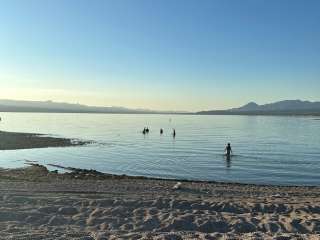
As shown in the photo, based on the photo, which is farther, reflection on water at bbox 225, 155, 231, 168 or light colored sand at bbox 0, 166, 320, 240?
reflection on water at bbox 225, 155, 231, 168

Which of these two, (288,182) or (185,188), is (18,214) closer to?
(185,188)

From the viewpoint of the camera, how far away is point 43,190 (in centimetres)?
1978

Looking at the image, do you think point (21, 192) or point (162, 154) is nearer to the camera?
point (21, 192)

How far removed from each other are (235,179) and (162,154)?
19256 mm

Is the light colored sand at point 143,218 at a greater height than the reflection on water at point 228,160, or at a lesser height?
greater

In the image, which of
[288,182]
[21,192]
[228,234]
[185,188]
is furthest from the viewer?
[288,182]

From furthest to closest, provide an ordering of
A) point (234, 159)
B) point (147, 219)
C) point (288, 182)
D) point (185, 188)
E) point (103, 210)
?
point (234, 159), point (288, 182), point (185, 188), point (103, 210), point (147, 219)

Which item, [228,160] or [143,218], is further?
[228,160]

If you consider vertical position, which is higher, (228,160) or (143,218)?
(143,218)

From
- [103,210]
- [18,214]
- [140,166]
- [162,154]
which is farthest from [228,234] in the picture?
[162,154]

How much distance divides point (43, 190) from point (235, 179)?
676 inches

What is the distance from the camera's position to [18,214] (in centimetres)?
1418

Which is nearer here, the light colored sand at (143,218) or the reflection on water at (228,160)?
the light colored sand at (143,218)

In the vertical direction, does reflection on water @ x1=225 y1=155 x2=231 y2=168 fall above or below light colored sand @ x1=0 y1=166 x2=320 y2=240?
below
